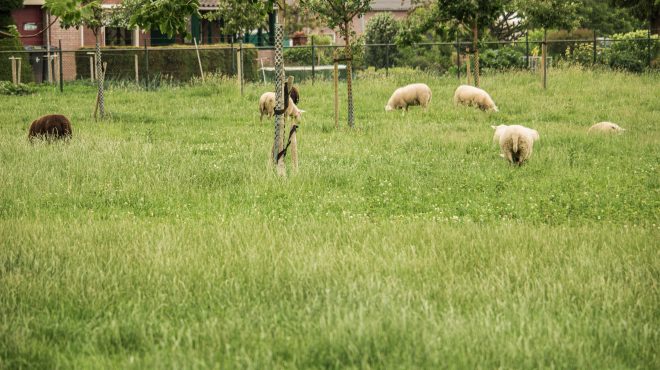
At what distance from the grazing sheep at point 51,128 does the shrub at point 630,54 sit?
23249 mm

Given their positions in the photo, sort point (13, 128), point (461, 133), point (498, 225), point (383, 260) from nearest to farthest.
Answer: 1. point (383, 260)
2. point (498, 225)
3. point (461, 133)
4. point (13, 128)

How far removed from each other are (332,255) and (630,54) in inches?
1217

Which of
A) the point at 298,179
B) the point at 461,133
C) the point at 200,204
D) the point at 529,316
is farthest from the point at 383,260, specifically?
the point at 461,133

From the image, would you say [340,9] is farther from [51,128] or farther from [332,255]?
[332,255]

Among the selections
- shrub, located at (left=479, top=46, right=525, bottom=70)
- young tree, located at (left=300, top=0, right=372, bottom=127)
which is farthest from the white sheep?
shrub, located at (left=479, top=46, right=525, bottom=70)

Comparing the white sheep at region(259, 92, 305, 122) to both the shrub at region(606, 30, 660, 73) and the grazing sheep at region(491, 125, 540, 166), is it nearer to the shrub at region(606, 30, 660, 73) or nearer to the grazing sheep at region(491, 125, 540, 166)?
the grazing sheep at region(491, 125, 540, 166)

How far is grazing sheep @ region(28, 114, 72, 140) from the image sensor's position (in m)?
16.1

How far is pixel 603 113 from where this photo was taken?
21.2 metres

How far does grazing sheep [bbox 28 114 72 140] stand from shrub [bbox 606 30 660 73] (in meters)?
23.2

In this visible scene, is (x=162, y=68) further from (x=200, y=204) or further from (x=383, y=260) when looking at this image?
(x=383, y=260)

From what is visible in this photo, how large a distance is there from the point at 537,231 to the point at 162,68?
3185 centimetres

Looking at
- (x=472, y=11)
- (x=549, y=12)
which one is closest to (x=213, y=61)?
(x=549, y=12)

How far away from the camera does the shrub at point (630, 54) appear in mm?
34656

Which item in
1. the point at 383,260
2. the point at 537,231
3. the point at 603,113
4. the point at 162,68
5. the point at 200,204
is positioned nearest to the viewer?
the point at 383,260
